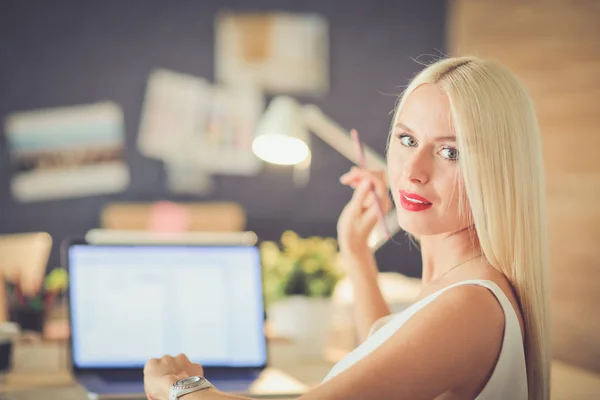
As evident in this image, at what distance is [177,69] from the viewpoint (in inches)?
153

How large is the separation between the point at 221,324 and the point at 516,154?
724 mm

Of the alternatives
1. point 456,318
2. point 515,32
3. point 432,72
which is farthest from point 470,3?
point 456,318

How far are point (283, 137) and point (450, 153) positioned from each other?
605 mm

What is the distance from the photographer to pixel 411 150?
3.11 ft

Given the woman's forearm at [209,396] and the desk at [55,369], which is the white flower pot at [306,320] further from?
the woman's forearm at [209,396]

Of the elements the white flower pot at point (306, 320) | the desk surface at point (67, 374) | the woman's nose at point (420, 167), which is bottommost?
the desk surface at point (67, 374)

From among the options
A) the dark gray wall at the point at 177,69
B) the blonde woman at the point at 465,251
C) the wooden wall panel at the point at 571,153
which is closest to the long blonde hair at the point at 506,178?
the blonde woman at the point at 465,251

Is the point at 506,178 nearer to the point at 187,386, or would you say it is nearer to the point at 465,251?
the point at 465,251

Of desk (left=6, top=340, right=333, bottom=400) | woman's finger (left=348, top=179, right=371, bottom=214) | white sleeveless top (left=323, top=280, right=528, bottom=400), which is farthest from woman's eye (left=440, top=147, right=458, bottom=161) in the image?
desk (left=6, top=340, right=333, bottom=400)

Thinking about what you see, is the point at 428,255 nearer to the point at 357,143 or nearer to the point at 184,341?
the point at 357,143

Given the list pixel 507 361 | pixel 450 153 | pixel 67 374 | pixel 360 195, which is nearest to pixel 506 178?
pixel 450 153

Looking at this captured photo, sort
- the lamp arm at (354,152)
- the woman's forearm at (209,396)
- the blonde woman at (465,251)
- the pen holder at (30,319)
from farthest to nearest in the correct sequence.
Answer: the pen holder at (30,319) < the lamp arm at (354,152) < the woman's forearm at (209,396) < the blonde woman at (465,251)

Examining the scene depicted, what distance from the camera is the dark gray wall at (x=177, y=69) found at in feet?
12.4

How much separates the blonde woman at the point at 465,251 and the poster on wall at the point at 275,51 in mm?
3083
